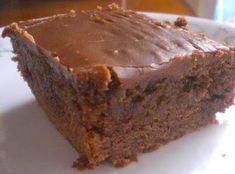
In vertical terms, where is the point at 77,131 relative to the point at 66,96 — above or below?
below

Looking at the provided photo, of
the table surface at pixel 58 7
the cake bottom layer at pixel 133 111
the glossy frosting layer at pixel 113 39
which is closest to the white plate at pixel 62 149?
the cake bottom layer at pixel 133 111

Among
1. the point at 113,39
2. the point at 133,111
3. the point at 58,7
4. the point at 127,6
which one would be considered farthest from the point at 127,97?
the point at 127,6

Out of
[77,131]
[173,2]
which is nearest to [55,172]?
[77,131]

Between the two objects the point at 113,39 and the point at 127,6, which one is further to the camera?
the point at 127,6

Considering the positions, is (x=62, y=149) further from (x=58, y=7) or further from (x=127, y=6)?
(x=127, y=6)

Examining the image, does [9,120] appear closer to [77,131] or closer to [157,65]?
[77,131]

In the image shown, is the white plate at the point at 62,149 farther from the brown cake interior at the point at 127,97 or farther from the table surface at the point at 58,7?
the table surface at the point at 58,7

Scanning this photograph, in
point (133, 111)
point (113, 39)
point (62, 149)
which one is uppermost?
Answer: point (113, 39)
